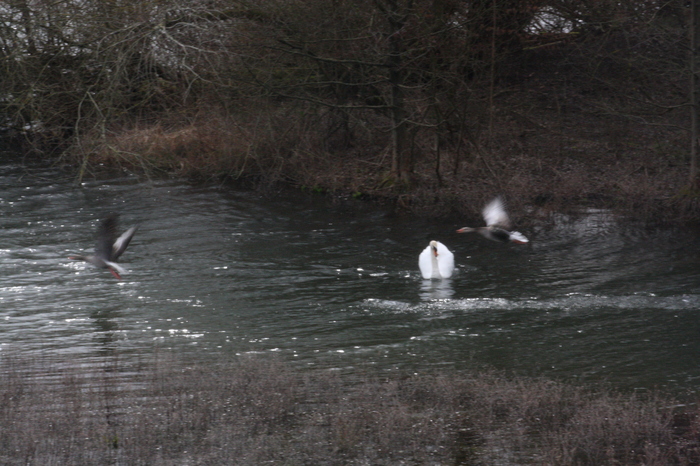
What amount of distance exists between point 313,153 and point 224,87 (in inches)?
138

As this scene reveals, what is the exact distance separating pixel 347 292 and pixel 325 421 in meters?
A: 5.77

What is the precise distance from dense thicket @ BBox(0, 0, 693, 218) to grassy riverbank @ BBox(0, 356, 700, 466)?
9.66m

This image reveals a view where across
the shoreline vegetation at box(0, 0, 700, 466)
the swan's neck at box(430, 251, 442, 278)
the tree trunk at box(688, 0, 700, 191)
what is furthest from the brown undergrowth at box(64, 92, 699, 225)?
the swan's neck at box(430, 251, 442, 278)

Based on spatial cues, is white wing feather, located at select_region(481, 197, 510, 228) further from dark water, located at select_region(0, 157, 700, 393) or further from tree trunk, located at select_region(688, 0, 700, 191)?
tree trunk, located at select_region(688, 0, 700, 191)

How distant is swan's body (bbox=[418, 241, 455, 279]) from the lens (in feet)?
41.8

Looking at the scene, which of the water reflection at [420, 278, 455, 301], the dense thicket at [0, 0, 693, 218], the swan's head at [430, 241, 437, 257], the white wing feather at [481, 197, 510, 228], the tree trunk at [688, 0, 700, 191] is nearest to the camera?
the water reflection at [420, 278, 455, 301]

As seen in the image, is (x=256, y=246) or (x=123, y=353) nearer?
(x=123, y=353)

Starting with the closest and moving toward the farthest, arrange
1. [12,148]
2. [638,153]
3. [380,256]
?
1. [380,256]
2. [638,153]
3. [12,148]

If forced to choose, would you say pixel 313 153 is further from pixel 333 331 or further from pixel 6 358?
pixel 6 358

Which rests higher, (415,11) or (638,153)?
(415,11)

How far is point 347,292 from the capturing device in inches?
473

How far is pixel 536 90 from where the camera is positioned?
25516mm

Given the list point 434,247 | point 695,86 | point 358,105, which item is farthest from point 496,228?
point 358,105

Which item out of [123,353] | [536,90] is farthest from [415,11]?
[123,353]
